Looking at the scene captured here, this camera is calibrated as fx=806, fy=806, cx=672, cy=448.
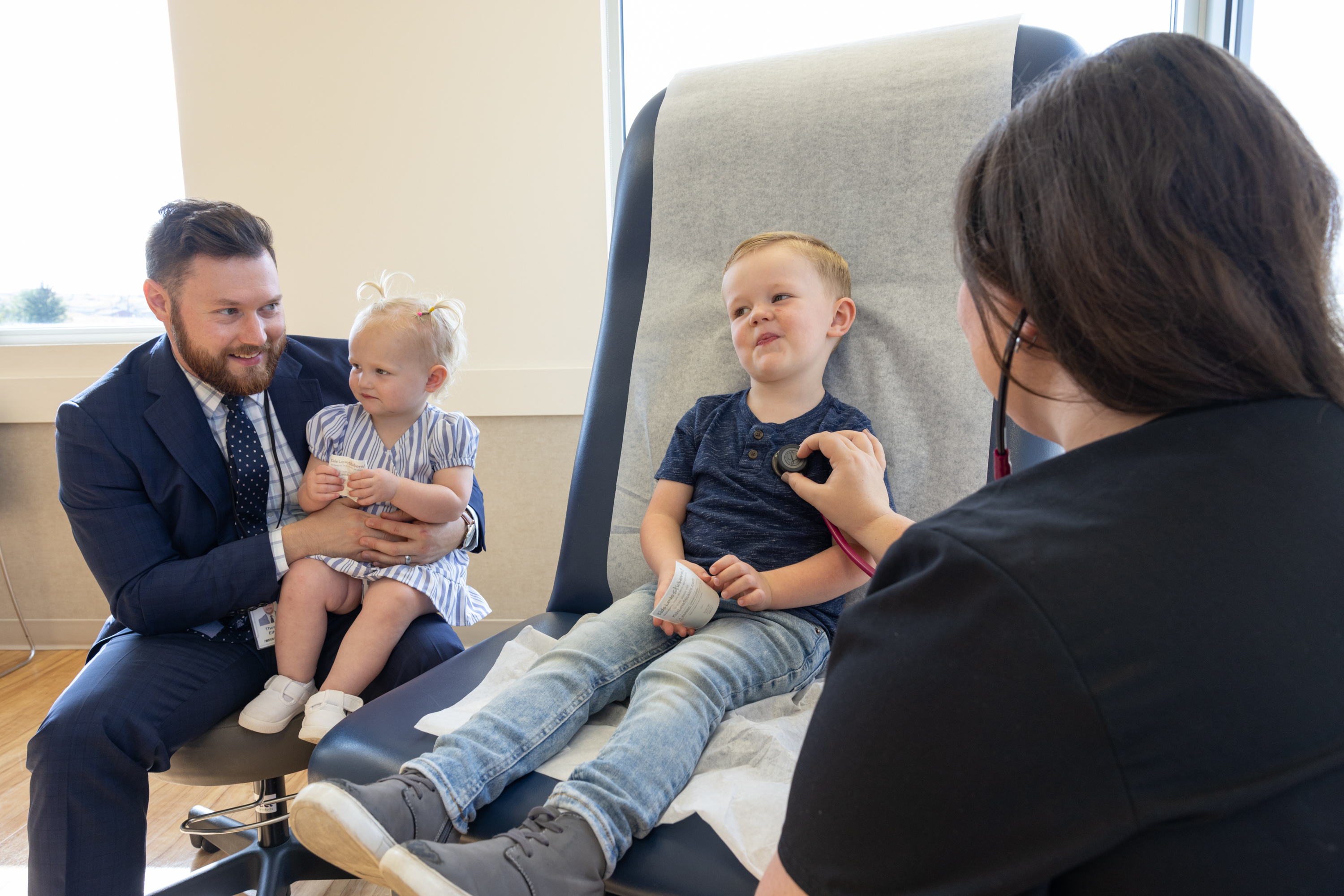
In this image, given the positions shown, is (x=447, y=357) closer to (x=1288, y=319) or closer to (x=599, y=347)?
(x=599, y=347)

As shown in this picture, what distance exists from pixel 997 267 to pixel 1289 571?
9.0 inches

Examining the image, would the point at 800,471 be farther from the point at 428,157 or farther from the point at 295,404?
the point at 428,157

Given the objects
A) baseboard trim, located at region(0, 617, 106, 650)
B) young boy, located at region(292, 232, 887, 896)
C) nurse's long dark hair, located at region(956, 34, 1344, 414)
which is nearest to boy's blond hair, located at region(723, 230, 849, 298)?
young boy, located at region(292, 232, 887, 896)

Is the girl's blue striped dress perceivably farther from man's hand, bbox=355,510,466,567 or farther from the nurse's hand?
the nurse's hand

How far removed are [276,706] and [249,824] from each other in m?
0.27

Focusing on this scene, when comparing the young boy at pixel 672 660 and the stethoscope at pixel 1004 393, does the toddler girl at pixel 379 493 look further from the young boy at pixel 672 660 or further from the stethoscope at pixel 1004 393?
the stethoscope at pixel 1004 393

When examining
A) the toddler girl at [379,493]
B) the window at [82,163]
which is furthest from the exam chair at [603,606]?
the window at [82,163]

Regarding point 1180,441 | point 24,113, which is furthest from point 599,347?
point 24,113

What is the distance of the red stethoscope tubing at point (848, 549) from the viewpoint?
1.04 meters

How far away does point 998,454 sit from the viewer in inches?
25.1

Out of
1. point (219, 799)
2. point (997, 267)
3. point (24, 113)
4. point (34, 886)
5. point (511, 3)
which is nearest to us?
point (997, 267)

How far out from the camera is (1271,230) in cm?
44

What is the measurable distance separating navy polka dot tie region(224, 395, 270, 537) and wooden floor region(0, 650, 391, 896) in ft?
1.73

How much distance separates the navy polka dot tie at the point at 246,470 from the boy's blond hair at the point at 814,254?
862 mm
